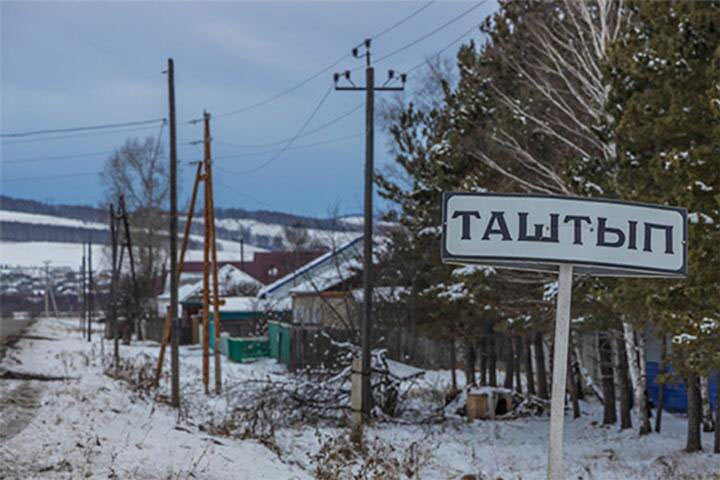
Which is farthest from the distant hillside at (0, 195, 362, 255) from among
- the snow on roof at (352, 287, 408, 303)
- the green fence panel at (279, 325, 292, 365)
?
the snow on roof at (352, 287, 408, 303)

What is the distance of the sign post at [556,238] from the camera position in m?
5.75

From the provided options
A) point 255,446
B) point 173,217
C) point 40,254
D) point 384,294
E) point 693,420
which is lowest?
point 693,420

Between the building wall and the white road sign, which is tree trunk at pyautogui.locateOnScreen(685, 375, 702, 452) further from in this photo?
the building wall

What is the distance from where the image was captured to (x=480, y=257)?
226 inches

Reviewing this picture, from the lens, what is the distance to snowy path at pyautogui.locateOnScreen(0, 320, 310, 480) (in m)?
10.1

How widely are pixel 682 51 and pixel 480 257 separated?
29.3 ft

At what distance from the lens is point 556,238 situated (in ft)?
18.9

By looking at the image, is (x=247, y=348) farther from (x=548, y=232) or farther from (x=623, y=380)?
(x=548, y=232)

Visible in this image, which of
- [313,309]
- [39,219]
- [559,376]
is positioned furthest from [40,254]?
[559,376]

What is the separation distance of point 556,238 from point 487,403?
17641 mm

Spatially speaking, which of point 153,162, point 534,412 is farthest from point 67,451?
point 153,162

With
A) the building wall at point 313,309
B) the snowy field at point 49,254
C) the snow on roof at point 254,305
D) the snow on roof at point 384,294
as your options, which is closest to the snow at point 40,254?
the snowy field at point 49,254

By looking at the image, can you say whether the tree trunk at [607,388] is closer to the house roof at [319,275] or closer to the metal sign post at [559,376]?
the house roof at [319,275]

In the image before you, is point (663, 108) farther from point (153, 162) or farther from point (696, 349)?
point (153, 162)
